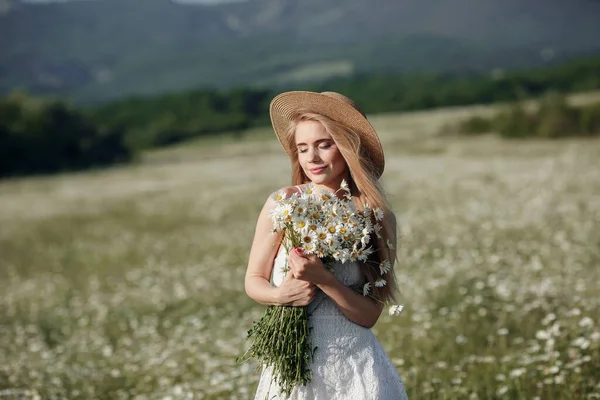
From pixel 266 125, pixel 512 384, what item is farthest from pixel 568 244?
pixel 266 125

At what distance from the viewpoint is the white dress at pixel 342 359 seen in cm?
384

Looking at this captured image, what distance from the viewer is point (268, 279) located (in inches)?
159

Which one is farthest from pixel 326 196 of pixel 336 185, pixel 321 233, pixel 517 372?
pixel 517 372

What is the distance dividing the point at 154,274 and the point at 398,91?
6423 centimetres

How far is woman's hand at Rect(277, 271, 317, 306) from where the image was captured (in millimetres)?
3801

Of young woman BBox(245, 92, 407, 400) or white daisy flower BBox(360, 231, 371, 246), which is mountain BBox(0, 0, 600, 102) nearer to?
young woman BBox(245, 92, 407, 400)

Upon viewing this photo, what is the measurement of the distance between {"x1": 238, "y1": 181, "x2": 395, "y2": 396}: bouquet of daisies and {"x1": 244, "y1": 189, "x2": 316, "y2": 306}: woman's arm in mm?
66

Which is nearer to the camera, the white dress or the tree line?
the white dress

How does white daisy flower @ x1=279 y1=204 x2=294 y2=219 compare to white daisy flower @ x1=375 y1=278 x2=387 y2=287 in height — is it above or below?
above

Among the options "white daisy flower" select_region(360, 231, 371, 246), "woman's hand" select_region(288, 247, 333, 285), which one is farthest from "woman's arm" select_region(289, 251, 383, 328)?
"white daisy flower" select_region(360, 231, 371, 246)

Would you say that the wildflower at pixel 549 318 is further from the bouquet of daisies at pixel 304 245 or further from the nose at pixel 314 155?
the nose at pixel 314 155

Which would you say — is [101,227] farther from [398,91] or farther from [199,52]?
[199,52]

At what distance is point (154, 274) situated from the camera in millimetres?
13891

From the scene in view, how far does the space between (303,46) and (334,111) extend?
529 feet
